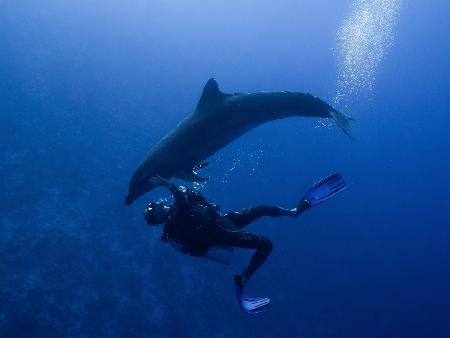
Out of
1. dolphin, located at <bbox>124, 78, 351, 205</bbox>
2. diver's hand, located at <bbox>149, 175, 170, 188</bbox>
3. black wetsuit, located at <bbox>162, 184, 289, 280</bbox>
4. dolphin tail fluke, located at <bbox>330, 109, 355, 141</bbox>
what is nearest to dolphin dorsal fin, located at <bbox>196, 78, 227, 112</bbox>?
dolphin, located at <bbox>124, 78, 351, 205</bbox>

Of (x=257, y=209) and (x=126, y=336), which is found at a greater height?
(x=257, y=209)

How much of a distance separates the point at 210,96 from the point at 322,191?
2638mm

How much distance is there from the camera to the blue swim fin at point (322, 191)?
7.68 m

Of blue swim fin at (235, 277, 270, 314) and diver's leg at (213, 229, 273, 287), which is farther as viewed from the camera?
blue swim fin at (235, 277, 270, 314)

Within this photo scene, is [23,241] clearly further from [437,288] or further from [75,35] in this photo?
[75,35]

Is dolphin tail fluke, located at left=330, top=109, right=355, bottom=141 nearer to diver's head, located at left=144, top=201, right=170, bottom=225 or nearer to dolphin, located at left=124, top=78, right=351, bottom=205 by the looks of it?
dolphin, located at left=124, top=78, right=351, bottom=205

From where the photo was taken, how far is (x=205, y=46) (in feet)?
282

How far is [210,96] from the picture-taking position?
8.15 meters

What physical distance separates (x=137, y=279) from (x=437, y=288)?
34919 millimetres

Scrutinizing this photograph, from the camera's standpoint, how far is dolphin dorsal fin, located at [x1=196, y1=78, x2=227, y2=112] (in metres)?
8.11

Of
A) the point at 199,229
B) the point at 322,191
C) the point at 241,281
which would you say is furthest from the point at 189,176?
the point at 322,191

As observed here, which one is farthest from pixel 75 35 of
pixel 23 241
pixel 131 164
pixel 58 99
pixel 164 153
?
pixel 164 153

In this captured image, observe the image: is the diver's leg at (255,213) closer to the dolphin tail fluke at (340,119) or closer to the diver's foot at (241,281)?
the diver's foot at (241,281)

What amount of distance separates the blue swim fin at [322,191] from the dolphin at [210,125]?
1.46 m
